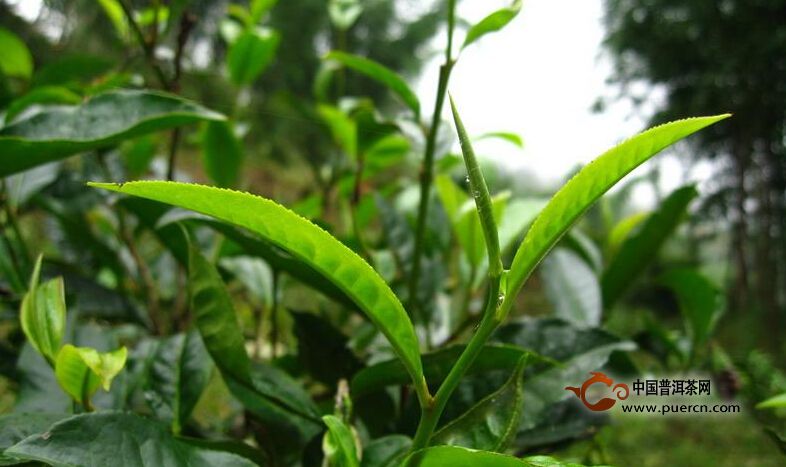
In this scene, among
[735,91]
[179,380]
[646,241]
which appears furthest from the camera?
[735,91]

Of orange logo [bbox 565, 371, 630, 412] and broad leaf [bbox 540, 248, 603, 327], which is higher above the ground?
broad leaf [bbox 540, 248, 603, 327]

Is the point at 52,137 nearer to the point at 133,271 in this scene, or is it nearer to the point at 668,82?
the point at 133,271

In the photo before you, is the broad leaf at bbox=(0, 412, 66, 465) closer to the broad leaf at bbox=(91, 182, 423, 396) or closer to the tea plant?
the tea plant

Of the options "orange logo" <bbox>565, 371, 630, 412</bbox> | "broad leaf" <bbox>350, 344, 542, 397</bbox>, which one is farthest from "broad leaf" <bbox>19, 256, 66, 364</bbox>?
"orange logo" <bbox>565, 371, 630, 412</bbox>

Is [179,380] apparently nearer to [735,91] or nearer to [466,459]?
[466,459]

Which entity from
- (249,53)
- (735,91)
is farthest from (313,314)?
(735,91)
